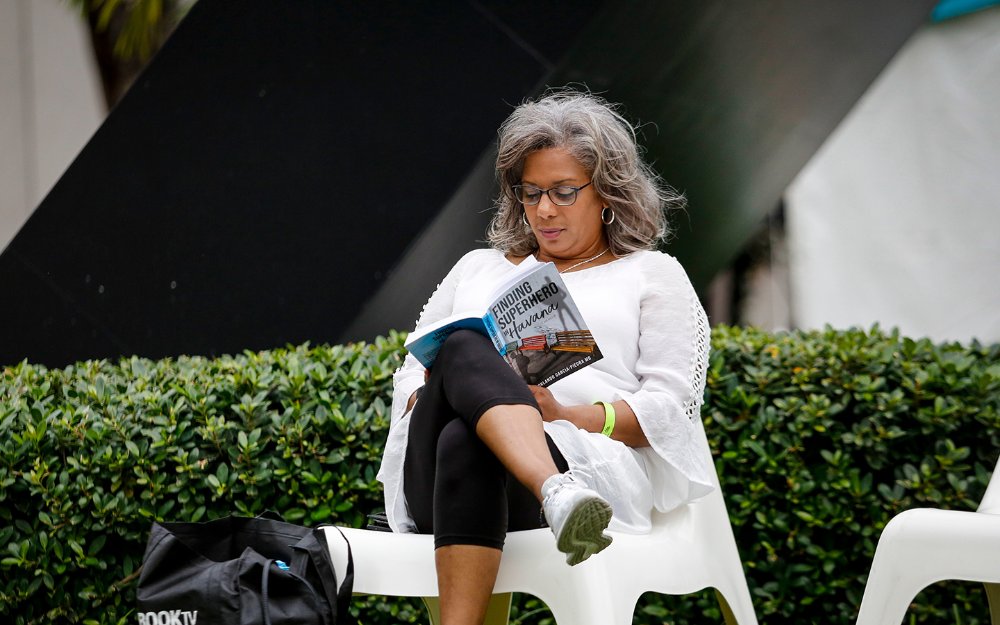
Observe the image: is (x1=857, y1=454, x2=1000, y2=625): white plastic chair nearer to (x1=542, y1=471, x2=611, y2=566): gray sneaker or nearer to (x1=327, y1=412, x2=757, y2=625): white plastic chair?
(x1=327, y1=412, x2=757, y2=625): white plastic chair

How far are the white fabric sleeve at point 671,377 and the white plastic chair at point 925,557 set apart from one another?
45 centimetres

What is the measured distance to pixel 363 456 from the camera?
313cm

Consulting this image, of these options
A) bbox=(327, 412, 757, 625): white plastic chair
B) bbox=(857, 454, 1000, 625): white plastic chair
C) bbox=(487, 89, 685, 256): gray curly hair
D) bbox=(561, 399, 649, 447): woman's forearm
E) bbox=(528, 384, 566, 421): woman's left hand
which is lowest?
bbox=(327, 412, 757, 625): white plastic chair

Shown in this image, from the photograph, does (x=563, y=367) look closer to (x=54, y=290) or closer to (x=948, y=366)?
(x=948, y=366)

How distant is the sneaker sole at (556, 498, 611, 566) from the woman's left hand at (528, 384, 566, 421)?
475 mm

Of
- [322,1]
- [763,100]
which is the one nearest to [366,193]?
[322,1]

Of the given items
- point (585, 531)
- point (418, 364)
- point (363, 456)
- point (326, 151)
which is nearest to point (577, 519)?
point (585, 531)

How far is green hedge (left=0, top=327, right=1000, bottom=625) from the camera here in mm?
2977

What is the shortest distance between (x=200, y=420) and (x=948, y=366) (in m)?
2.23

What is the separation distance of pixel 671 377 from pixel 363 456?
102 centimetres

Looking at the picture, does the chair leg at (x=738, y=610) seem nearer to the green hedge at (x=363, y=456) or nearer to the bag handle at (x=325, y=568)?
the green hedge at (x=363, y=456)

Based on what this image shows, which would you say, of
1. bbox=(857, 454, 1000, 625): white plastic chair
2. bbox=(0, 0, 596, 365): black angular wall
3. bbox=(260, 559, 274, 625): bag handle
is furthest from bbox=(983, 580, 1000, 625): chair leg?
bbox=(0, 0, 596, 365): black angular wall

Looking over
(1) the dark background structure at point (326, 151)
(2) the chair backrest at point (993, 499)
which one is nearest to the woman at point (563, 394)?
(2) the chair backrest at point (993, 499)

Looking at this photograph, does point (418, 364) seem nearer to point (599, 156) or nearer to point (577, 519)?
point (599, 156)
